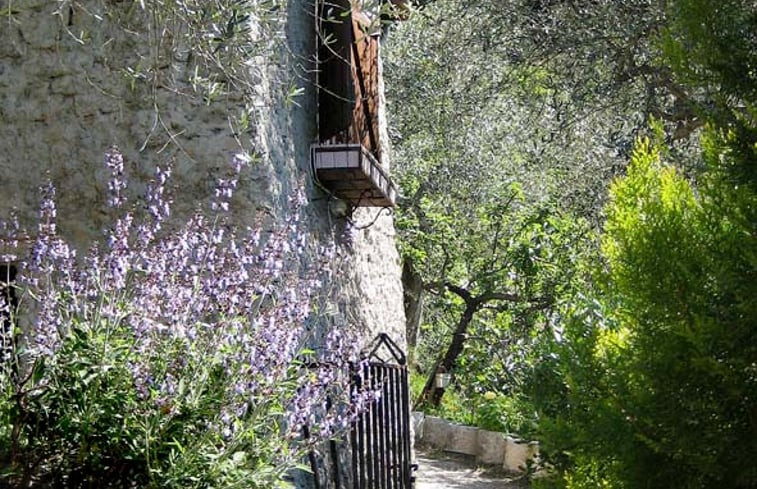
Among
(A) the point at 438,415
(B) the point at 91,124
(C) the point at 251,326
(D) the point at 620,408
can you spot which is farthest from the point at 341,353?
(A) the point at 438,415

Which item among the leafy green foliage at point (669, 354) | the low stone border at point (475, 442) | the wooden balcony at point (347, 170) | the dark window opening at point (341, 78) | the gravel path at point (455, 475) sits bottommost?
the gravel path at point (455, 475)

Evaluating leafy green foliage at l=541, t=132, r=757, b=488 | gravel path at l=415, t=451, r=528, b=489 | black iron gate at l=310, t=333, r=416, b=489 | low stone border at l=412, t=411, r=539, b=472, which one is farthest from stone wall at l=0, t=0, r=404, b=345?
low stone border at l=412, t=411, r=539, b=472

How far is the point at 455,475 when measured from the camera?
10.9 metres

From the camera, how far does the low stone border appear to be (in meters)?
10.9

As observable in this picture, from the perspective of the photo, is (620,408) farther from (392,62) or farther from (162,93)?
(392,62)

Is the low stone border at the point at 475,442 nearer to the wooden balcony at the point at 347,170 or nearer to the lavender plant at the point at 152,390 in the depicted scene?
the wooden balcony at the point at 347,170

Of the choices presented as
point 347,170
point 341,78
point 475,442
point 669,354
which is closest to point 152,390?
point 669,354

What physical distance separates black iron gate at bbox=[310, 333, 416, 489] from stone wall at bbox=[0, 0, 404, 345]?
573 mm

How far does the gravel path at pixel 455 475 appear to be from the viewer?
10.3m

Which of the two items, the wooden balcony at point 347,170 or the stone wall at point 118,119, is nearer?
the stone wall at point 118,119

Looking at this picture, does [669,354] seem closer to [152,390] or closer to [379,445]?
[152,390]

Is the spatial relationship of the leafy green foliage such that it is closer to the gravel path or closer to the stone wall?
the stone wall

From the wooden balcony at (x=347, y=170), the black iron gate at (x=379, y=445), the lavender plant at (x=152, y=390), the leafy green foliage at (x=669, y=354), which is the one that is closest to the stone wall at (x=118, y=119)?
the wooden balcony at (x=347, y=170)

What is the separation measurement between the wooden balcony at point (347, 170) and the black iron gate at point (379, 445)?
1025mm
